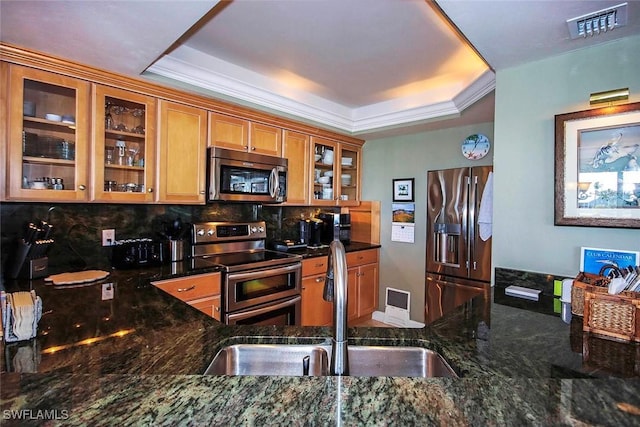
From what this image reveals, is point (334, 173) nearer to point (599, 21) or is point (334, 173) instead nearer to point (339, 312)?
point (599, 21)

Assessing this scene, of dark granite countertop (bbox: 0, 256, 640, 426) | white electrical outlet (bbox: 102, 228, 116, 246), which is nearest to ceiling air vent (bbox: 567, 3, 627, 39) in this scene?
dark granite countertop (bbox: 0, 256, 640, 426)

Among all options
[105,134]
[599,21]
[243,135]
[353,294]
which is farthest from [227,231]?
[599,21]

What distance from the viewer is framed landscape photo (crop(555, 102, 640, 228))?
1575mm

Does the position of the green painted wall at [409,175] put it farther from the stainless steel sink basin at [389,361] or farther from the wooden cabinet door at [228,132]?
the stainless steel sink basin at [389,361]

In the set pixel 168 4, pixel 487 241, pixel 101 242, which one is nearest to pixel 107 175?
pixel 101 242

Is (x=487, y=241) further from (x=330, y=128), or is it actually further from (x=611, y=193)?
(x=330, y=128)

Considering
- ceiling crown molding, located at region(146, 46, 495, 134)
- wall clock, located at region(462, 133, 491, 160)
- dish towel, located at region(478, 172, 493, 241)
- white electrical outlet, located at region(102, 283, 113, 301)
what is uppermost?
ceiling crown molding, located at region(146, 46, 495, 134)

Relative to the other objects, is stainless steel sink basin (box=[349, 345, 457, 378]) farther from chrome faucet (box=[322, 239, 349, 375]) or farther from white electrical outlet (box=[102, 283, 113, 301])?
white electrical outlet (box=[102, 283, 113, 301])

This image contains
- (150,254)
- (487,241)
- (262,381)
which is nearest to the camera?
(262,381)

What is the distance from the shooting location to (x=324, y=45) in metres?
2.34

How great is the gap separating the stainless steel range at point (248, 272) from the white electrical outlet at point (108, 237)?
0.58 metres

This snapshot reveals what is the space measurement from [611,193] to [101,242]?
3.22 m

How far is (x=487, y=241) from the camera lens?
123 inches

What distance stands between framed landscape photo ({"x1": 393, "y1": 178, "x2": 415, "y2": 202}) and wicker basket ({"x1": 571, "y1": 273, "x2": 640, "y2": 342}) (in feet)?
8.14
